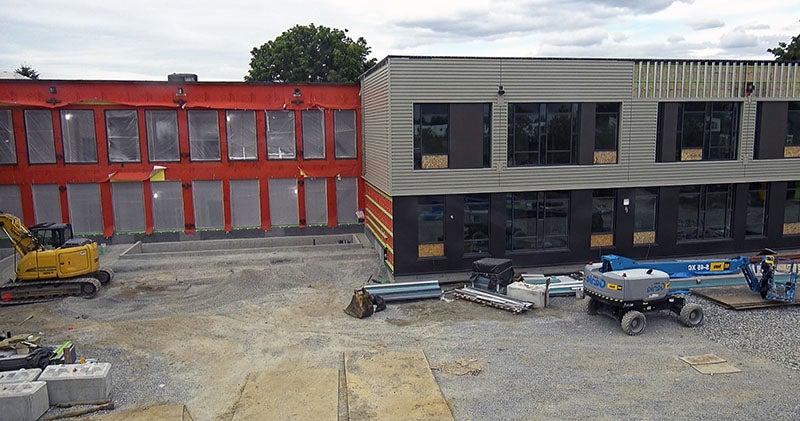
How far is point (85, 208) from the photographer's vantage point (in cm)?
2661

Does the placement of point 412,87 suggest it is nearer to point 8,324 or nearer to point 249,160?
point 249,160

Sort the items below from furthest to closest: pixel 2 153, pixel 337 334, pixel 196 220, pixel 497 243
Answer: pixel 196 220 < pixel 2 153 < pixel 497 243 < pixel 337 334

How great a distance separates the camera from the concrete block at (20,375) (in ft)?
38.9

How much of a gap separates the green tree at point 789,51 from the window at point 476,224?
33882mm

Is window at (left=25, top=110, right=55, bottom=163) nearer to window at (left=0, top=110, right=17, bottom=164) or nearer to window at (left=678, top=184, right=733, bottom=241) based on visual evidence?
window at (left=0, top=110, right=17, bottom=164)

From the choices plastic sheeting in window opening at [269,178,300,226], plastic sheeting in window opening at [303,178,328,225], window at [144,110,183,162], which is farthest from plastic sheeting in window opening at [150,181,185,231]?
plastic sheeting in window opening at [303,178,328,225]

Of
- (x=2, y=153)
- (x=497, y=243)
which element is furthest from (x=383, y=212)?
(x=2, y=153)

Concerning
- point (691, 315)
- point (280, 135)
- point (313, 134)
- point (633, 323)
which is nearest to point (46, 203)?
point (280, 135)

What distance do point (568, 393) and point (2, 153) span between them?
26.1m

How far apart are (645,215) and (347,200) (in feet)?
44.8

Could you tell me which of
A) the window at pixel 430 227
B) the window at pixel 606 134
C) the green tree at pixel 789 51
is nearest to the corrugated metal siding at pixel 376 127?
the window at pixel 430 227

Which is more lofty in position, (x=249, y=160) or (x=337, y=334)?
(x=249, y=160)

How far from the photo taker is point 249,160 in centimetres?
2733

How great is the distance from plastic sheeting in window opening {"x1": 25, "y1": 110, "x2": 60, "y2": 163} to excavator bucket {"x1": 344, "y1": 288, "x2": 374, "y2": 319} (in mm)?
17468
